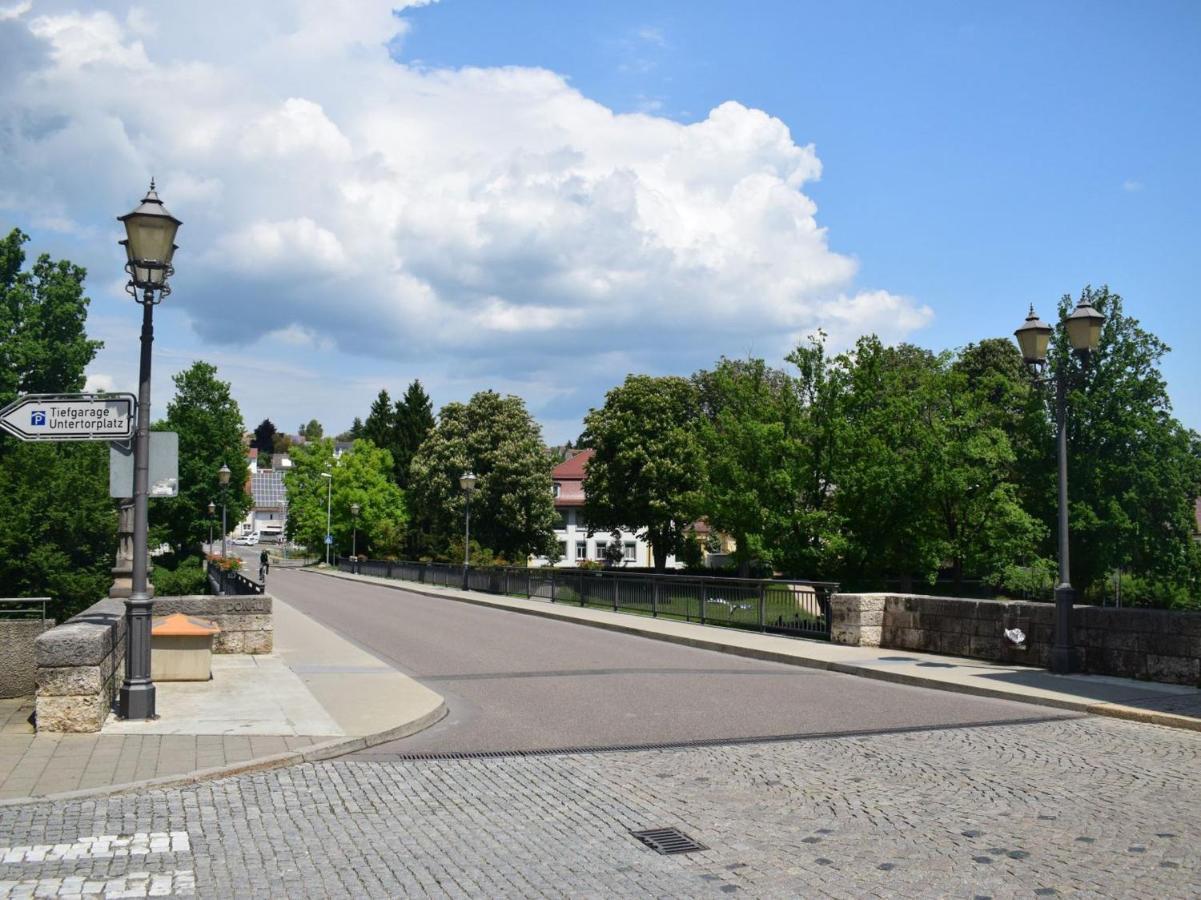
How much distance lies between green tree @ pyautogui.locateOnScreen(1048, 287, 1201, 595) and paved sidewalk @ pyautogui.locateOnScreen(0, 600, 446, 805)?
144 feet

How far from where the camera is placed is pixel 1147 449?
168 feet

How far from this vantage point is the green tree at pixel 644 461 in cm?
5262

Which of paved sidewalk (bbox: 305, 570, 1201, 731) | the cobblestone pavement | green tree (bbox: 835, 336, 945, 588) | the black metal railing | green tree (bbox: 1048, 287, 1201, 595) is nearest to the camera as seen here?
the cobblestone pavement

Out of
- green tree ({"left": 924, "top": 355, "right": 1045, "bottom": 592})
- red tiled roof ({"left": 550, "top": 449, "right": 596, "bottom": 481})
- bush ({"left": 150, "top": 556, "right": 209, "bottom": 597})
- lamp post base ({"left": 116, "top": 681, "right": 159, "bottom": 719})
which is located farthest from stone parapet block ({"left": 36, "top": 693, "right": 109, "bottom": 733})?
red tiled roof ({"left": 550, "top": 449, "right": 596, "bottom": 481})

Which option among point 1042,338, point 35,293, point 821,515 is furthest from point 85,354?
point 1042,338

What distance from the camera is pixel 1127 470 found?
1983 inches

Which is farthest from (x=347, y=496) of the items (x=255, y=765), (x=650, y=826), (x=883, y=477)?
(x=650, y=826)

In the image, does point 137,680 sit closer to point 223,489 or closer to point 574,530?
point 223,489

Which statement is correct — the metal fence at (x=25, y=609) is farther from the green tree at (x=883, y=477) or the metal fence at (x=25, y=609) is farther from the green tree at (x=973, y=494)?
the green tree at (x=973, y=494)

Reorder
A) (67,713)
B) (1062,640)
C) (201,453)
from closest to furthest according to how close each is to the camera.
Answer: (67,713) → (1062,640) → (201,453)

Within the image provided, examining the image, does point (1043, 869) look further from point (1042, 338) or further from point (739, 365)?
point (739, 365)

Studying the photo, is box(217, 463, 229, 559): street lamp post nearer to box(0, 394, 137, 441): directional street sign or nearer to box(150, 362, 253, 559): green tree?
box(150, 362, 253, 559): green tree

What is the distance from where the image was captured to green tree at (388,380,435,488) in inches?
4031

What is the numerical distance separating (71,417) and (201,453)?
2370 inches
